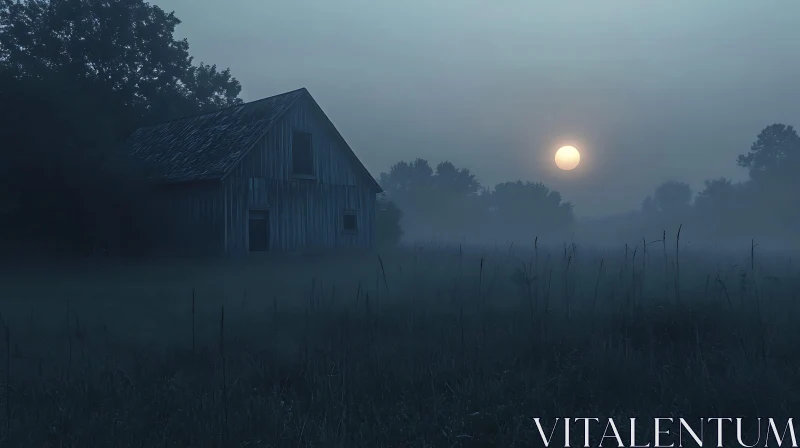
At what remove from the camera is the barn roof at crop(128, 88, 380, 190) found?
17.4 meters

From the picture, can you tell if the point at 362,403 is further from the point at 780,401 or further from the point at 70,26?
the point at 70,26

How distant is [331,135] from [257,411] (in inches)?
646

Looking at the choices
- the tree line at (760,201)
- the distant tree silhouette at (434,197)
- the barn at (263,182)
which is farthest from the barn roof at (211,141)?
the distant tree silhouette at (434,197)

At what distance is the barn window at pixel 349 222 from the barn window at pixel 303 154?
7.37 ft

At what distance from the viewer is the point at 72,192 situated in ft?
52.5

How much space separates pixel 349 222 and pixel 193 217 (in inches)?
222

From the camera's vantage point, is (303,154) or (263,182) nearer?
(263,182)

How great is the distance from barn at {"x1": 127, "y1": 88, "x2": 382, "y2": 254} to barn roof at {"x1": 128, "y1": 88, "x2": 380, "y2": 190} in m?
0.05

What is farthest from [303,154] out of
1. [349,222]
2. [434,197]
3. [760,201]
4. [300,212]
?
[434,197]

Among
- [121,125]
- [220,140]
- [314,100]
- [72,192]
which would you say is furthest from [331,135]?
[121,125]

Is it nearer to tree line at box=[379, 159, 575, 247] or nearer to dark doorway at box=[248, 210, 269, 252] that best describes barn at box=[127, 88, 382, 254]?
dark doorway at box=[248, 210, 269, 252]

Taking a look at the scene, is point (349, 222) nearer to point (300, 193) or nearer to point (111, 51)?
point (300, 193)

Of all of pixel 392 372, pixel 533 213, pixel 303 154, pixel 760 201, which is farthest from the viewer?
pixel 533 213

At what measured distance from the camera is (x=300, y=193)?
1902 centimetres
